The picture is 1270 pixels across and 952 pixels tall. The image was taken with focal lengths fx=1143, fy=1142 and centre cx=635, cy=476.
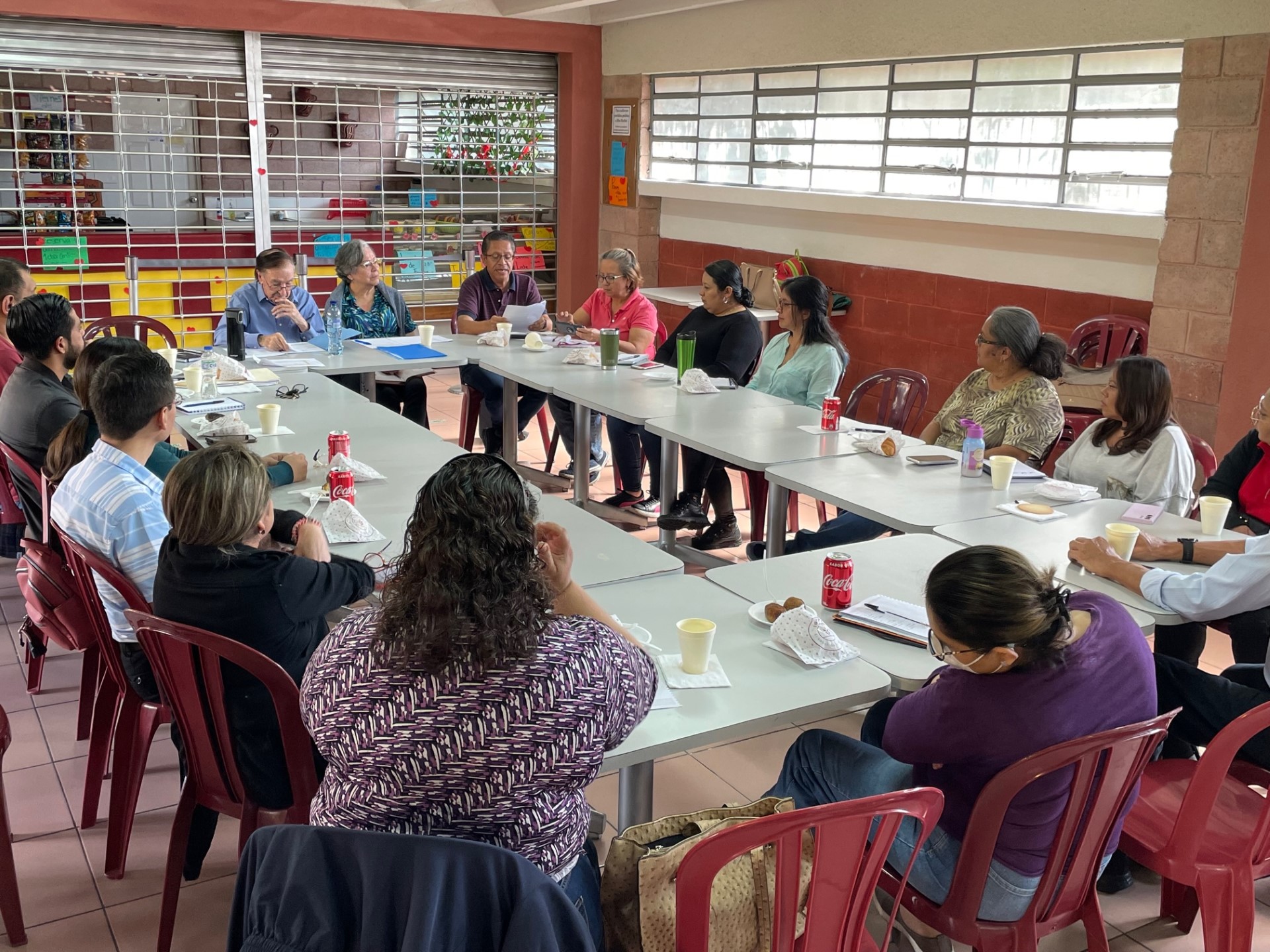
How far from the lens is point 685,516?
16.3 ft

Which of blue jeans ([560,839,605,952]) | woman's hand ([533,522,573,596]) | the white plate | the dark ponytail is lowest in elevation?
blue jeans ([560,839,605,952])

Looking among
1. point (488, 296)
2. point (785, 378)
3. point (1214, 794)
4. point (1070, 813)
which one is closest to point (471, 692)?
point (1070, 813)

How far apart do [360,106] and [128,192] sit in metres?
1.72

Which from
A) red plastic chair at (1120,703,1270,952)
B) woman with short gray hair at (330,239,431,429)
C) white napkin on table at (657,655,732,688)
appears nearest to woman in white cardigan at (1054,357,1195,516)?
red plastic chair at (1120,703,1270,952)

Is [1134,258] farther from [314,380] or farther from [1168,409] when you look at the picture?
[314,380]

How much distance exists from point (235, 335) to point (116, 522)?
275cm

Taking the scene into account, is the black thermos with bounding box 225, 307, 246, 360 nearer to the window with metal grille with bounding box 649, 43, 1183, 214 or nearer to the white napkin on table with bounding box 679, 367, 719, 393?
the white napkin on table with bounding box 679, 367, 719, 393

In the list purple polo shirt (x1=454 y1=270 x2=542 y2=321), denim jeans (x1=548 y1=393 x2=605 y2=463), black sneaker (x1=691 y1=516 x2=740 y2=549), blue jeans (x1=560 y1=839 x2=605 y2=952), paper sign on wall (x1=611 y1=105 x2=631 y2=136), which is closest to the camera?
blue jeans (x1=560 y1=839 x2=605 y2=952)

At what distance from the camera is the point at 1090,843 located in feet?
6.44

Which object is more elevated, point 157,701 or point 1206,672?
point 1206,672

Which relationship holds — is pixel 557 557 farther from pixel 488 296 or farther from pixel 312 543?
pixel 488 296

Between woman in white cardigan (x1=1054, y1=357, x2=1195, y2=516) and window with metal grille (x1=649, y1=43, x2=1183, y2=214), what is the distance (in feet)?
7.69

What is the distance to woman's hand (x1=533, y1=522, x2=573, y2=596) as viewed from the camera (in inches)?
81.7

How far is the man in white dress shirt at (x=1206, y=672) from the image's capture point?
2.49m
